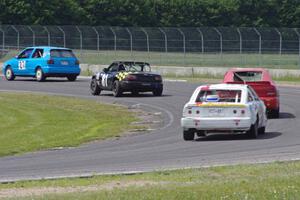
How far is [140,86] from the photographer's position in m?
35.6

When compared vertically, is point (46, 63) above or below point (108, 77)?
above

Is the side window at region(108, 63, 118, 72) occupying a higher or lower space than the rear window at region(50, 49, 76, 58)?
lower

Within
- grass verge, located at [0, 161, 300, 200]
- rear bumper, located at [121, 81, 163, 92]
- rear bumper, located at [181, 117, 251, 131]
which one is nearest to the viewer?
grass verge, located at [0, 161, 300, 200]

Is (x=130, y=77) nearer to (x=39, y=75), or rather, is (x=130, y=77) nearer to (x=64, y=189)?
(x=39, y=75)

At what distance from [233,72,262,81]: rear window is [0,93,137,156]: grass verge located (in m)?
3.33

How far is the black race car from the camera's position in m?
35.3

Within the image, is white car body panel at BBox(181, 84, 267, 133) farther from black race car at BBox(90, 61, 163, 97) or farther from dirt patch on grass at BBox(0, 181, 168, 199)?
black race car at BBox(90, 61, 163, 97)

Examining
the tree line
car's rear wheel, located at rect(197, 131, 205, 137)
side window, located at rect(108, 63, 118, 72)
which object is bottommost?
car's rear wheel, located at rect(197, 131, 205, 137)

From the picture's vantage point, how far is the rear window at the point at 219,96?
22.0 meters

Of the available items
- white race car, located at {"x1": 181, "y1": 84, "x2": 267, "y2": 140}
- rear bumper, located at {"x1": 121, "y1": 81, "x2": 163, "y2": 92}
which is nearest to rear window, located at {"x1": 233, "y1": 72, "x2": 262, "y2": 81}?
white race car, located at {"x1": 181, "y1": 84, "x2": 267, "y2": 140}

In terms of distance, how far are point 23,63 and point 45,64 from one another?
63.9 inches

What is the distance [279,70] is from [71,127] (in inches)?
997

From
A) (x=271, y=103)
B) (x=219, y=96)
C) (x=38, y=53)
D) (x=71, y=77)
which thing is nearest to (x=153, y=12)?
(x=71, y=77)

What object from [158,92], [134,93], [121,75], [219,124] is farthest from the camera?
[134,93]
